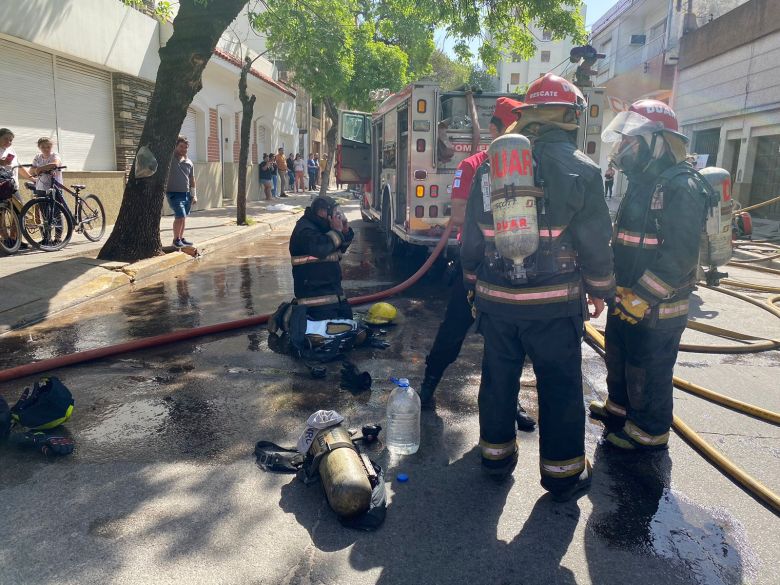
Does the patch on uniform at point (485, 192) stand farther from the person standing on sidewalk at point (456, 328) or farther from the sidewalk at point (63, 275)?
the sidewalk at point (63, 275)

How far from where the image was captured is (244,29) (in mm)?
25188

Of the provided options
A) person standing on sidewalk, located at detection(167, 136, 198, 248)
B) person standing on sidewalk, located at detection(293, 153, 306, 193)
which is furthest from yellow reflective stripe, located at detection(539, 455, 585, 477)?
person standing on sidewalk, located at detection(293, 153, 306, 193)

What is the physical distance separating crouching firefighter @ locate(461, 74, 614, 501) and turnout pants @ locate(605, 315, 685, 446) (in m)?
0.51

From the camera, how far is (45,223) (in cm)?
908

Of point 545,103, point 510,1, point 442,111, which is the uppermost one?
point 510,1

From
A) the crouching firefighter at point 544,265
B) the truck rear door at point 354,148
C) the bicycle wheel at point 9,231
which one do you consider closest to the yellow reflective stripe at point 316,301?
the crouching firefighter at point 544,265

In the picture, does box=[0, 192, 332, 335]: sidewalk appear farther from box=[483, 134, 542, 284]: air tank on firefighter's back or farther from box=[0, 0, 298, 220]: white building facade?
box=[483, 134, 542, 284]: air tank on firefighter's back

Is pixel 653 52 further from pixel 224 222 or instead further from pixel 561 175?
pixel 561 175

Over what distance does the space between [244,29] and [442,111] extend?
19602 mm

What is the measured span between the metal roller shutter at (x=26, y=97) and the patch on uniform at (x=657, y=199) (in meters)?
10.2

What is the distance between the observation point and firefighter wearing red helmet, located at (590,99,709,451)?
10.4 feet

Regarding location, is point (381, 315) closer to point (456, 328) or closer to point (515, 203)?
point (456, 328)

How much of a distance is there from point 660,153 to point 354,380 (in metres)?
2.43

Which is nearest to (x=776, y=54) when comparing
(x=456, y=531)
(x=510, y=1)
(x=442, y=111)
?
(x=510, y=1)
